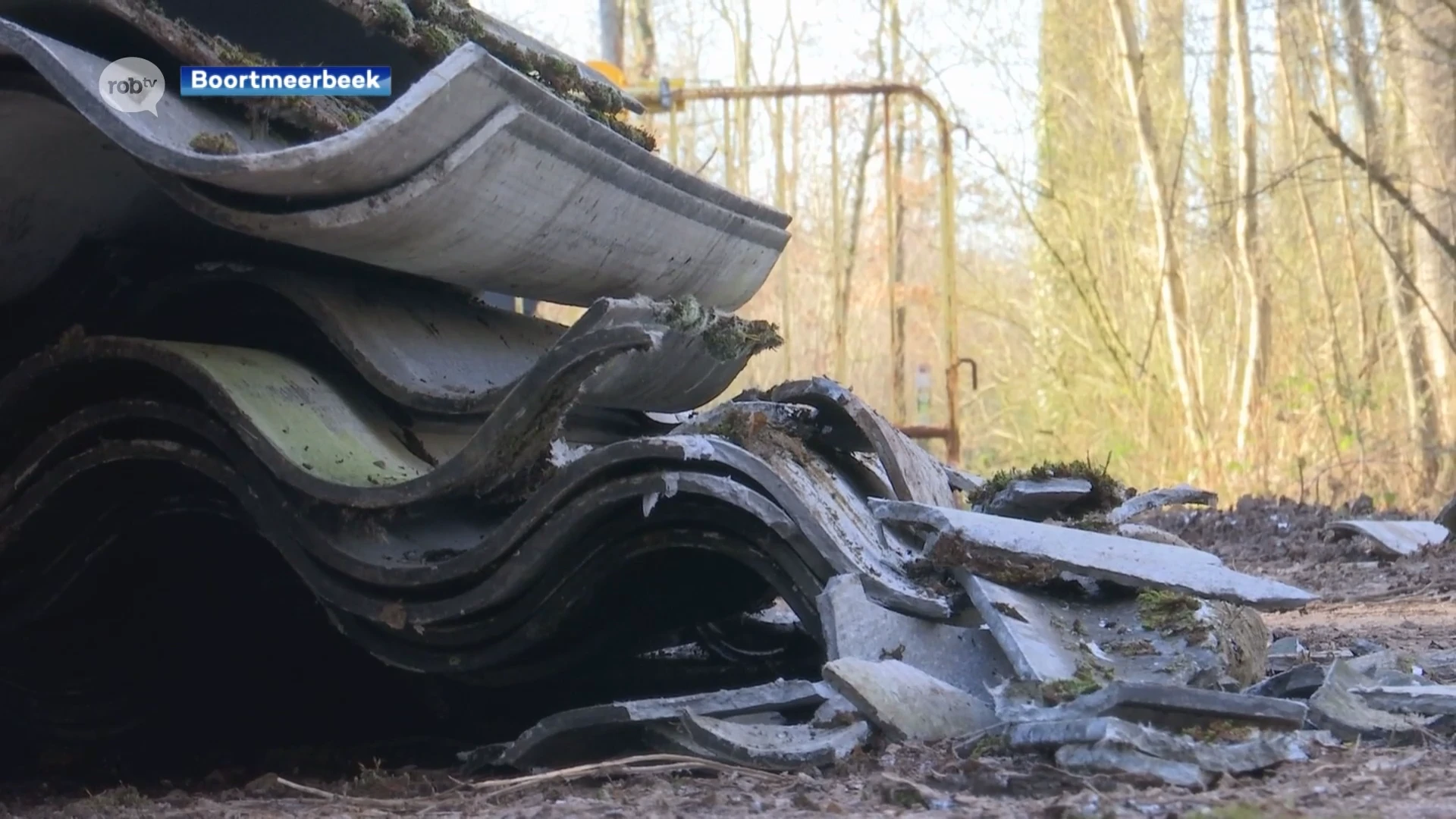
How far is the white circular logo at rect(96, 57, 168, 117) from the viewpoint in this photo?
9.17 ft

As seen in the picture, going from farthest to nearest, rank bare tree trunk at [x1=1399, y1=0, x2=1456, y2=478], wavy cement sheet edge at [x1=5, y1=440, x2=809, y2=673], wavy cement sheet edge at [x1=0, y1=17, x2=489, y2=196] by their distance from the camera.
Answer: bare tree trunk at [x1=1399, y1=0, x2=1456, y2=478], wavy cement sheet edge at [x1=5, y1=440, x2=809, y2=673], wavy cement sheet edge at [x1=0, y1=17, x2=489, y2=196]

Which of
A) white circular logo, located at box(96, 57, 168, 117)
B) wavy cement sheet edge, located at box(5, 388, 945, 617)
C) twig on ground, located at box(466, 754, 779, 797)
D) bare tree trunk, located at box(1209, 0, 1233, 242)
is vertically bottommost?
twig on ground, located at box(466, 754, 779, 797)

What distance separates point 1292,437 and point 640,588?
10.5 meters

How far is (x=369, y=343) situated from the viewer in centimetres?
343

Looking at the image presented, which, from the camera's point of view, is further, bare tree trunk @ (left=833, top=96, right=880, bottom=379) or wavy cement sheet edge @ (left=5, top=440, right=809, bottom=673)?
bare tree trunk @ (left=833, top=96, right=880, bottom=379)

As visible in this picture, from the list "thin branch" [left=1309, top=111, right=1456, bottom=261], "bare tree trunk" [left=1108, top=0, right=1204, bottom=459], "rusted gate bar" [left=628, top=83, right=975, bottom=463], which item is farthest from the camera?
"bare tree trunk" [left=1108, top=0, right=1204, bottom=459]

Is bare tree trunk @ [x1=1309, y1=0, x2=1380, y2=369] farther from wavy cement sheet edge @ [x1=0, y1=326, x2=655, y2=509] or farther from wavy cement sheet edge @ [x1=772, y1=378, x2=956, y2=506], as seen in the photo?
wavy cement sheet edge @ [x1=0, y1=326, x2=655, y2=509]

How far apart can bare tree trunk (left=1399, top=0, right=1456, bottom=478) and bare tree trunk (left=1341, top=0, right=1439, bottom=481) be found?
0.70 ft

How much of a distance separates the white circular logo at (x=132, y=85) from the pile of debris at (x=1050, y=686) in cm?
155

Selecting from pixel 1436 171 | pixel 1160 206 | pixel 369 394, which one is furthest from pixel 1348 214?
pixel 369 394

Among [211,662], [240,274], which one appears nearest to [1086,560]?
[240,274]

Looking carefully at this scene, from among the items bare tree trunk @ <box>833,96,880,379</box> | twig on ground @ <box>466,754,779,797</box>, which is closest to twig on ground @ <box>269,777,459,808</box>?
twig on ground @ <box>466,754,779,797</box>

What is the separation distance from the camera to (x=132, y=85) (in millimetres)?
2924

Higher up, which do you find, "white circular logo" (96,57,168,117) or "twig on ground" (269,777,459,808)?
"white circular logo" (96,57,168,117)
